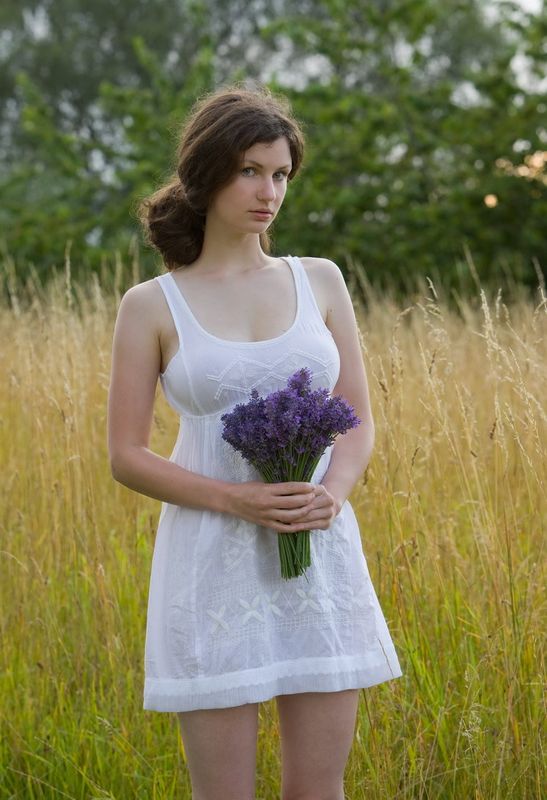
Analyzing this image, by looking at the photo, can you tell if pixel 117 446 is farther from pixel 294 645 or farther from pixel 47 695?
pixel 47 695

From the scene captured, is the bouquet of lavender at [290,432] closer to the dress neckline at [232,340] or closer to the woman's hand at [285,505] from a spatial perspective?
the woman's hand at [285,505]

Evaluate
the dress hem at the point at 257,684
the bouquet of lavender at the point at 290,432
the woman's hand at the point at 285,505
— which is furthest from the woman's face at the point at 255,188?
the dress hem at the point at 257,684

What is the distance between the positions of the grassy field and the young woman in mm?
448

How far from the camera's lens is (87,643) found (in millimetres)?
3184

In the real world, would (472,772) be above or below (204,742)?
below

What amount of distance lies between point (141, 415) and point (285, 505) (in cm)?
37

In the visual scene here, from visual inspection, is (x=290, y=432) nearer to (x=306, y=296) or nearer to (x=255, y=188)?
(x=306, y=296)

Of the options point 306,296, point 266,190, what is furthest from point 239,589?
point 266,190

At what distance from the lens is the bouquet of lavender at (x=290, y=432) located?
1.84 m

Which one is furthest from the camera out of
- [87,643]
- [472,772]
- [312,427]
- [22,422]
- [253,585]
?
[22,422]

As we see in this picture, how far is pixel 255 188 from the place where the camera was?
6.83ft

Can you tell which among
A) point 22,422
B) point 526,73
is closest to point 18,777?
point 22,422

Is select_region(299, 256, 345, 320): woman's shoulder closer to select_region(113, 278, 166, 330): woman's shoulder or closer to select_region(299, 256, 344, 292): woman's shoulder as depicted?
select_region(299, 256, 344, 292): woman's shoulder

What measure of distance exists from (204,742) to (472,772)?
898 millimetres
